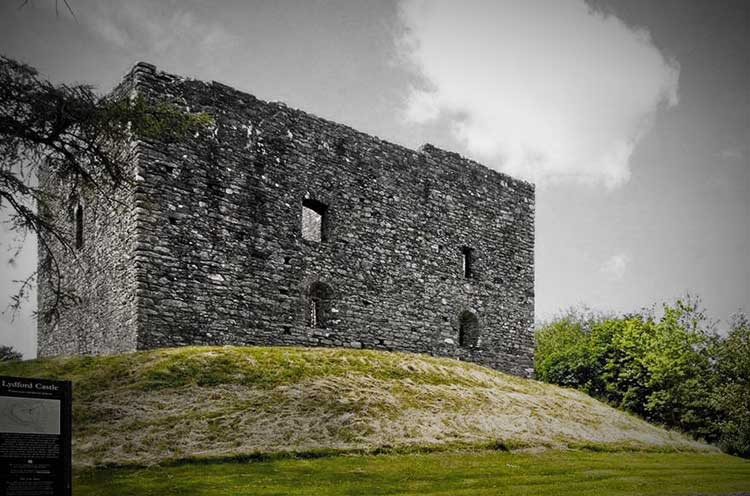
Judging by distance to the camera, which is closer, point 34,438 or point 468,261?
point 34,438

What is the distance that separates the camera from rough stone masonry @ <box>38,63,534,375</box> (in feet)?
62.4

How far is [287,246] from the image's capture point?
21.4 metres

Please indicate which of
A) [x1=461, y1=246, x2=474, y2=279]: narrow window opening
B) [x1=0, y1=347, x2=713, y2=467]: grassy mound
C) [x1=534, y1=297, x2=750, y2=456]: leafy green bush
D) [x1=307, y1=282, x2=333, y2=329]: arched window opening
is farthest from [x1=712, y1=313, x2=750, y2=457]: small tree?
[x1=307, y1=282, x2=333, y2=329]: arched window opening

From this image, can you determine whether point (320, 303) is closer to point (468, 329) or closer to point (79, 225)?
point (468, 329)

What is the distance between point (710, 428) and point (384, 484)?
24.5 meters

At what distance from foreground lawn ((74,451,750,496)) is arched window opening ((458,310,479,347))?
10.5 m

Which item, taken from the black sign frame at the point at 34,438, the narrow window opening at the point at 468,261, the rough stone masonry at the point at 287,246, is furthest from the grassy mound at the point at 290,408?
the narrow window opening at the point at 468,261

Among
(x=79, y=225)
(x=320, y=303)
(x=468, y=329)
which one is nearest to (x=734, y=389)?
(x=468, y=329)

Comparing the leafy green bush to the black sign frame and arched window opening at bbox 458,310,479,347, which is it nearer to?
arched window opening at bbox 458,310,479,347

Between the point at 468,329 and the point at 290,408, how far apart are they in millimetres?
12509

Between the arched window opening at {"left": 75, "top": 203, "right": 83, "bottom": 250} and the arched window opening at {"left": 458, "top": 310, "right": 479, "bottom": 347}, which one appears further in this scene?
the arched window opening at {"left": 458, "top": 310, "right": 479, "bottom": 347}

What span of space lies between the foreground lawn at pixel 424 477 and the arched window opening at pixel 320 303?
26.9ft

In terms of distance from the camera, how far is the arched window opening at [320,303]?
2211 centimetres

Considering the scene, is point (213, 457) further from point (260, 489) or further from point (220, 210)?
point (220, 210)
